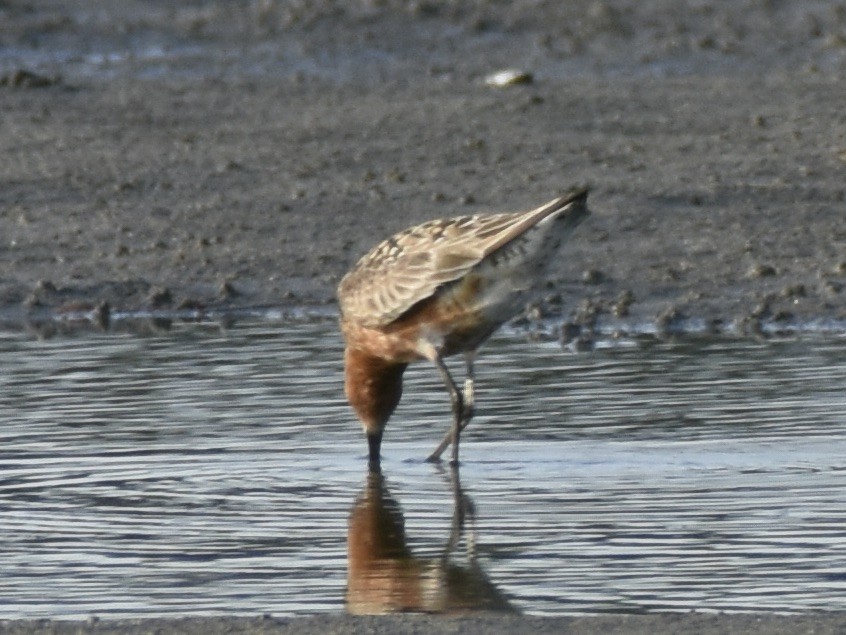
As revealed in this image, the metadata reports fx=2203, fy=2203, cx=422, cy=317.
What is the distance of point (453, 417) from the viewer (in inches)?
322

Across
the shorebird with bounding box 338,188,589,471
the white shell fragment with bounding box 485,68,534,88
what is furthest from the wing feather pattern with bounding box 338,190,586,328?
the white shell fragment with bounding box 485,68,534,88

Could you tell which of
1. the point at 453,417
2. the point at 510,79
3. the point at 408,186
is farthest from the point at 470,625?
the point at 510,79

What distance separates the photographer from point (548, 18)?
1747 cm

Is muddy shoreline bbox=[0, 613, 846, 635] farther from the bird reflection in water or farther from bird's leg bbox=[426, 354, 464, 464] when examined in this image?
bird's leg bbox=[426, 354, 464, 464]

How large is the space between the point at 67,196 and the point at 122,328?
2.53 meters

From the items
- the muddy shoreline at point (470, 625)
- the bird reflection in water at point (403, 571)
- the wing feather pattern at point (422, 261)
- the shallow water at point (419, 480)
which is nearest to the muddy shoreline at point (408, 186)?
the shallow water at point (419, 480)

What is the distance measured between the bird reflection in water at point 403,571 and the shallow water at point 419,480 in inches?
0.5

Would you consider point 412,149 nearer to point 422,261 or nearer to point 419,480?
point 422,261

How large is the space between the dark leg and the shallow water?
5cm

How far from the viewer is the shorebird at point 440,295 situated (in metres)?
7.98

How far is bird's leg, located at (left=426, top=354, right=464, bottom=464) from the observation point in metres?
8.01

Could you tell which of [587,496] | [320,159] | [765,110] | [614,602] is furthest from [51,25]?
[614,602]

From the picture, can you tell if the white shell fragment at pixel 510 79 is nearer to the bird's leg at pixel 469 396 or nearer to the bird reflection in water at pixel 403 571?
the bird's leg at pixel 469 396

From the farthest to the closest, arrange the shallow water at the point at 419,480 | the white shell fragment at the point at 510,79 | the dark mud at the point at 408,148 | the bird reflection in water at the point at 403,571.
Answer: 1. the white shell fragment at the point at 510,79
2. the dark mud at the point at 408,148
3. the shallow water at the point at 419,480
4. the bird reflection in water at the point at 403,571
